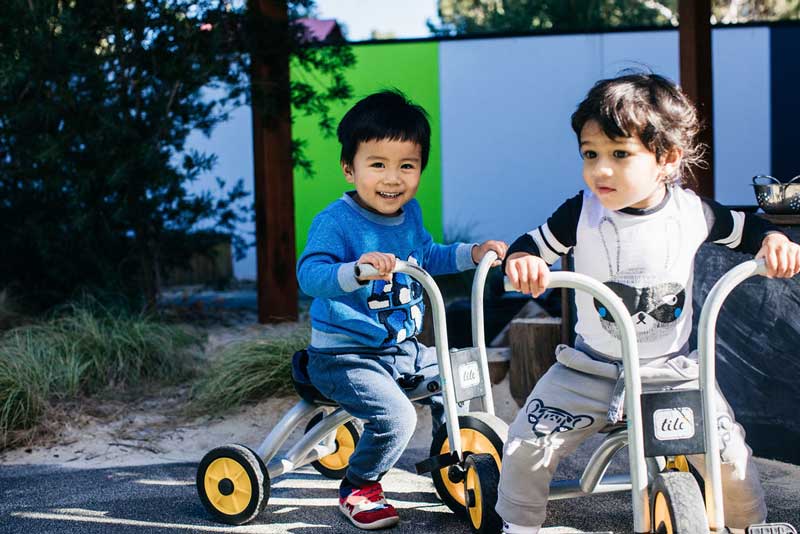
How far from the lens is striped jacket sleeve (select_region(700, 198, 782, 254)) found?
7.74 feet

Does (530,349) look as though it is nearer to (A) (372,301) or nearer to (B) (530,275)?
(A) (372,301)

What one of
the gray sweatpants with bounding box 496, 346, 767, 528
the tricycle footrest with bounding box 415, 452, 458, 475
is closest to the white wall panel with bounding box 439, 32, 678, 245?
the tricycle footrest with bounding box 415, 452, 458, 475

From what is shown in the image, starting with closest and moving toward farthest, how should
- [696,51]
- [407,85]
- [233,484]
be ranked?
[233,484] < [696,51] < [407,85]

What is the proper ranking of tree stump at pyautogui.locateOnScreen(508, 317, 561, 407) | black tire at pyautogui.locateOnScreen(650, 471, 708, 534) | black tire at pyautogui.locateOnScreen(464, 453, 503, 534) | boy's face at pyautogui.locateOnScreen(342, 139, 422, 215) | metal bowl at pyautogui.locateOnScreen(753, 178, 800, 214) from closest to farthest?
black tire at pyautogui.locateOnScreen(650, 471, 708, 534)
black tire at pyautogui.locateOnScreen(464, 453, 503, 534)
boy's face at pyautogui.locateOnScreen(342, 139, 422, 215)
metal bowl at pyautogui.locateOnScreen(753, 178, 800, 214)
tree stump at pyautogui.locateOnScreen(508, 317, 561, 407)

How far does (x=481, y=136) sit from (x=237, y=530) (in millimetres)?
8007

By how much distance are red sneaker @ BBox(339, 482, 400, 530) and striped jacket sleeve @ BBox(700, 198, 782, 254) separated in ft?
4.12

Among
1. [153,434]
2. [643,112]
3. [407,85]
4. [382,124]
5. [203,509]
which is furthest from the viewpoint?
[407,85]

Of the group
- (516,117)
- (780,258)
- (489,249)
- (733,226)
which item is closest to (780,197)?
(733,226)

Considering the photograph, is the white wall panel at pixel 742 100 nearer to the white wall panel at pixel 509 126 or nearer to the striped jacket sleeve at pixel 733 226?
the white wall panel at pixel 509 126

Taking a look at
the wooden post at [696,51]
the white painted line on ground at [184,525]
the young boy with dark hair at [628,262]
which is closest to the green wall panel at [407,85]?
the wooden post at [696,51]

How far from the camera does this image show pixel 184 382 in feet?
16.4

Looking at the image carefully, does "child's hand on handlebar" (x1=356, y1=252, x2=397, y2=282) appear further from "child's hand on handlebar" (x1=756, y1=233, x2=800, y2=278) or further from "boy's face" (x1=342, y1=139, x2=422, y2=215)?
"child's hand on handlebar" (x1=756, y1=233, x2=800, y2=278)

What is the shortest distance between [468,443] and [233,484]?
0.75 meters

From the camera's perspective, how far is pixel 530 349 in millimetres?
4273
